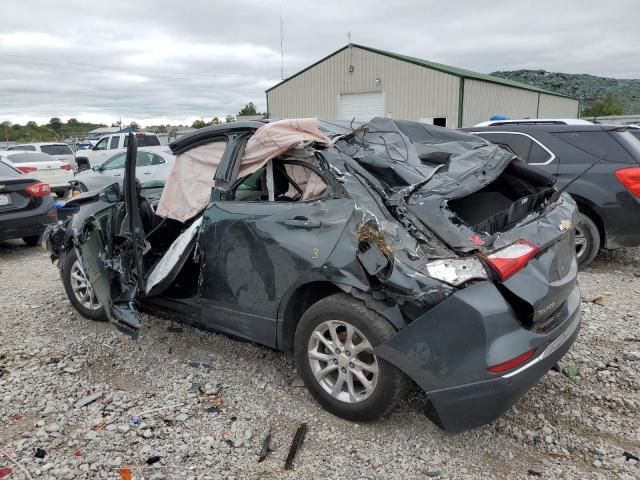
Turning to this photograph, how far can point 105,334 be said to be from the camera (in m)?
4.50

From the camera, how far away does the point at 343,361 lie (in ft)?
9.77

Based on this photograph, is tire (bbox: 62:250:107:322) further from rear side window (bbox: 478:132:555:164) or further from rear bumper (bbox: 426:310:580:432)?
rear side window (bbox: 478:132:555:164)

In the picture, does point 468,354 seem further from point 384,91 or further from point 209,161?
point 384,91

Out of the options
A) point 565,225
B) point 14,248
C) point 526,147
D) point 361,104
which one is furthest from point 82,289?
point 361,104

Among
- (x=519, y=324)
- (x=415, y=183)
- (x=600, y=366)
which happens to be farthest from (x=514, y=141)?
(x=519, y=324)

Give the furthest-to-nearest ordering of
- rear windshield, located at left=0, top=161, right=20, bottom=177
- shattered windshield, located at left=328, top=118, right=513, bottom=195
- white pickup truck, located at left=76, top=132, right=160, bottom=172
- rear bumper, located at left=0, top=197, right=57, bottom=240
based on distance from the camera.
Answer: white pickup truck, located at left=76, top=132, right=160, bottom=172 → rear windshield, located at left=0, top=161, right=20, bottom=177 → rear bumper, located at left=0, top=197, right=57, bottom=240 → shattered windshield, located at left=328, top=118, right=513, bottom=195

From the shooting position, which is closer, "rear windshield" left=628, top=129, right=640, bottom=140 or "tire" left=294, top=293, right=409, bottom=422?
"tire" left=294, top=293, right=409, bottom=422

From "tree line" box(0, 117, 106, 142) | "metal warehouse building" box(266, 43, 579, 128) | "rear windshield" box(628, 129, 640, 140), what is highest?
"metal warehouse building" box(266, 43, 579, 128)

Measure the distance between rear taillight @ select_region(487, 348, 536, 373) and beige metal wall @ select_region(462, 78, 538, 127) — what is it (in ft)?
72.5

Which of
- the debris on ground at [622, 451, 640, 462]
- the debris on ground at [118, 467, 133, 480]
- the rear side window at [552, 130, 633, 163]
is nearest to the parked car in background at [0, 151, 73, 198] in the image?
the rear side window at [552, 130, 633, 163]

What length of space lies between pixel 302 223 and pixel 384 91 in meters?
23.2

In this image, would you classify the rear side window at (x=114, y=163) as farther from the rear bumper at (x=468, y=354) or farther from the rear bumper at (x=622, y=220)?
the rear bumper at (x=468, y=354)

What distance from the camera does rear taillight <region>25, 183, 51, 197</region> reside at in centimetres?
762

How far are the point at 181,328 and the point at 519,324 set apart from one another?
2.96 m
